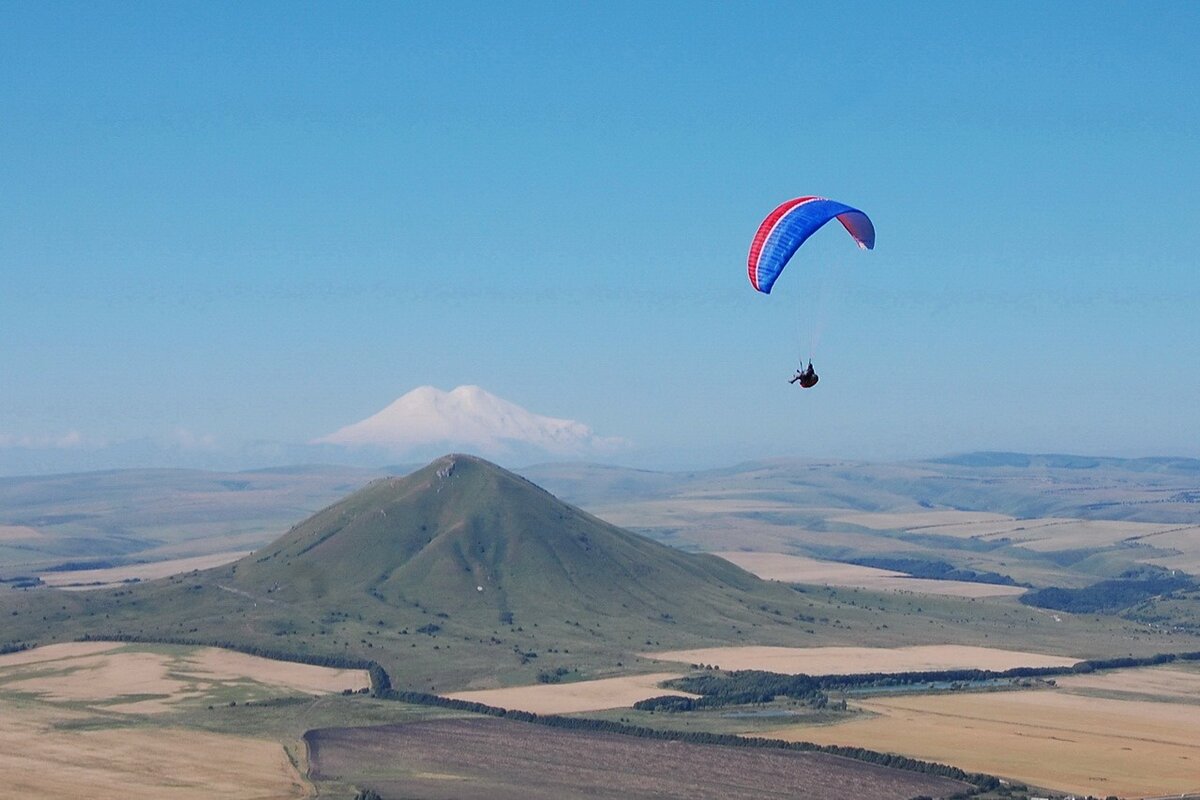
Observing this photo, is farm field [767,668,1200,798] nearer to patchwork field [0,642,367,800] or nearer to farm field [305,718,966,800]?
farm field [305,718,966,800]

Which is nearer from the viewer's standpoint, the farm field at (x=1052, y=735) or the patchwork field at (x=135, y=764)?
the patchwork field at (x=135, y=764)

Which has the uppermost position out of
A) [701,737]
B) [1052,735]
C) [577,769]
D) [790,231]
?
[790,231]

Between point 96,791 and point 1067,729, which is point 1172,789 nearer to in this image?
point 1067,729

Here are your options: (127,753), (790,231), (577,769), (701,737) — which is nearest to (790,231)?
(790,231)

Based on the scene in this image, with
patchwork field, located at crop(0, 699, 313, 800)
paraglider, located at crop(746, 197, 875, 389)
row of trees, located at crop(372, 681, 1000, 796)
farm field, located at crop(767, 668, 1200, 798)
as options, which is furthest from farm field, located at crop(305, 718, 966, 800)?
paraglider, located at crop(746, 197, 875, 389)

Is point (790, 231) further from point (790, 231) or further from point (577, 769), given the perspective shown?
point (577, 769)

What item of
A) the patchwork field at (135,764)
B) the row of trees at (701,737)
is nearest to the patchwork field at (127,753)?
the patchwork field at (135,764)

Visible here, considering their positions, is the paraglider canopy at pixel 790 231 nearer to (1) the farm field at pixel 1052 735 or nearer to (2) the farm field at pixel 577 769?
(2) the farm field at pixel 577 769

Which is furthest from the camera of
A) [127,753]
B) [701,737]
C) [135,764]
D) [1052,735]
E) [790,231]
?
[1052,735]

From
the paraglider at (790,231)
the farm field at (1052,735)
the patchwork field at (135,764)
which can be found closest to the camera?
the paraglider at (790,231)
